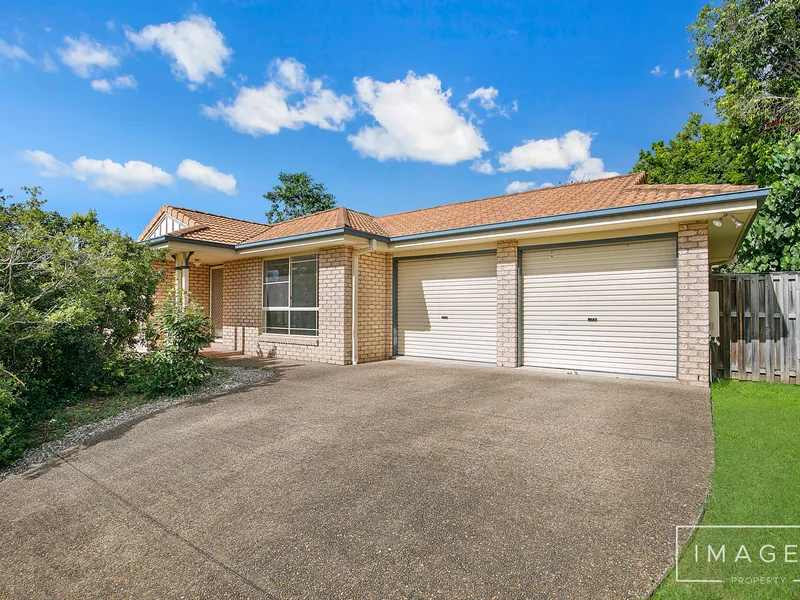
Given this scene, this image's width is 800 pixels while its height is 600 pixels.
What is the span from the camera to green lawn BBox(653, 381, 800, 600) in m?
2.05

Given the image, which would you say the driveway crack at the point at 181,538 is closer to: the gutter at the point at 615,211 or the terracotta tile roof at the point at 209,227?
the gutter at the point at 615,211

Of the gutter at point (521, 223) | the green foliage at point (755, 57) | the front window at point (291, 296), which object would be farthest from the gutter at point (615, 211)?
the green foliage at point (755, 57)

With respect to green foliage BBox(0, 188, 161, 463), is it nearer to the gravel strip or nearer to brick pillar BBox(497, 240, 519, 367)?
the gravel strip

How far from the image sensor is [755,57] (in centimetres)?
1507

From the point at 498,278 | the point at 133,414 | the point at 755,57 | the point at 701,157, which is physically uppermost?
the point at 755,57

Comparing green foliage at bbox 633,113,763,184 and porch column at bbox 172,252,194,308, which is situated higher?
green foliage at bbox 633,113,763,184

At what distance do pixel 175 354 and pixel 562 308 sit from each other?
7.52m

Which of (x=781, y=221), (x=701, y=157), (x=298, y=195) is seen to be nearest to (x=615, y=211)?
(x=781, y=221)

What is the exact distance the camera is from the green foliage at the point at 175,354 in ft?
21.9

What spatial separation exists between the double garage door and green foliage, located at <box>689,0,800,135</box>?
39.3 ft

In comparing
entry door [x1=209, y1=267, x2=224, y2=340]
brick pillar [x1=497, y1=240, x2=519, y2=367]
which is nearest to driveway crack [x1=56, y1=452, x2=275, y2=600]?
brick pillar [x1=497, y1=240, x2=519, y2=367]

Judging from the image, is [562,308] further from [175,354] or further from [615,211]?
[175,354]

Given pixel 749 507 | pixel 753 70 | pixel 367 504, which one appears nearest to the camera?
pixel 749 507

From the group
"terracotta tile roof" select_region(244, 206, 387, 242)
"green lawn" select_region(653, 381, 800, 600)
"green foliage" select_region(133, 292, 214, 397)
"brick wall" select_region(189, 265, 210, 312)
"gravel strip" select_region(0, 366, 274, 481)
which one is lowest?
"gravel strip" select_region(0, 366, 274, 481)
